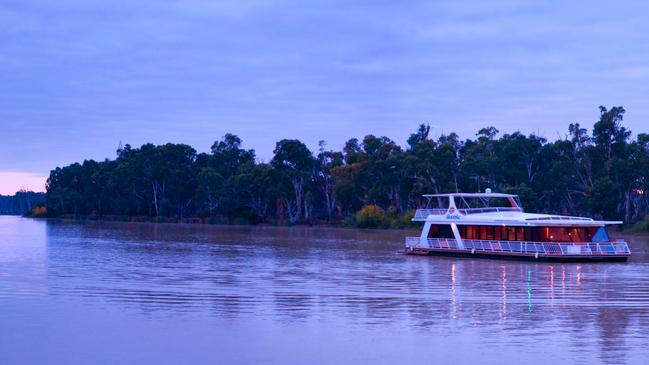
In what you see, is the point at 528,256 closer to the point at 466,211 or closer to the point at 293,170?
the point at 466,211

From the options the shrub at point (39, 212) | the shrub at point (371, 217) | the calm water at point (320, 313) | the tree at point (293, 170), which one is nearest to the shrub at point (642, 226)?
the shrub at point (371, 217)

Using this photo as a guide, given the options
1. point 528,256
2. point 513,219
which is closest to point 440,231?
point 513,219

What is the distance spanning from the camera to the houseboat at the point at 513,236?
153 ft

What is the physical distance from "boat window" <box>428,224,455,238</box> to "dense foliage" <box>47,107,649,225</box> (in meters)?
36.5

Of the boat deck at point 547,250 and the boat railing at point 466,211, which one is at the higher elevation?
the boat railing at point 466,211

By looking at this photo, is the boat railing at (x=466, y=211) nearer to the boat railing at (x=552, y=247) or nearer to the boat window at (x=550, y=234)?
the boat railing at (x=552, y=247)

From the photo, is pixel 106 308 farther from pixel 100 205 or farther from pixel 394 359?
pixel 100 205

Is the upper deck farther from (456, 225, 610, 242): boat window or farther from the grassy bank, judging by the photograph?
the grassy bank

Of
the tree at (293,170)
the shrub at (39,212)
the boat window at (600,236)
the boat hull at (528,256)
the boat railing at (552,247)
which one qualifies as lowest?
the boat hull at (528,256)

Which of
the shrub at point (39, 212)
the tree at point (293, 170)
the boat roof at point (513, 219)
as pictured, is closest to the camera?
the boat roof at point (513, 219)

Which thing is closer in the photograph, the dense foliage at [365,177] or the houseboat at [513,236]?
the houseboat at [513,236]

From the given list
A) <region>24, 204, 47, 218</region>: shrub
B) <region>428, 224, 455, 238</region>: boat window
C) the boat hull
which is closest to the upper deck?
<region>428, 224, 455, 238</region>: boat window

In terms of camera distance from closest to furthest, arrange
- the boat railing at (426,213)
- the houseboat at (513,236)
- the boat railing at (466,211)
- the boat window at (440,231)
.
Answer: the houseboat at (513,236)
the boat railing at (466,211)
the boat window at (440,231)
the boat railing at (426,213)

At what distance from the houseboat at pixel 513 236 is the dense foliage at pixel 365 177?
37214mm
